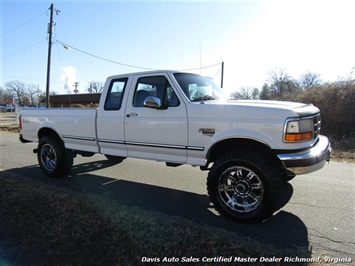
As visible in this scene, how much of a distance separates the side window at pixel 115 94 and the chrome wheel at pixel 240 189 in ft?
7.96

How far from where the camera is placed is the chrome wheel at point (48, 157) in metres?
6.04

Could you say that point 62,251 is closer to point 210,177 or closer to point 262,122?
point 210,177

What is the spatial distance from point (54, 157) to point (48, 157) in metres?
0.23

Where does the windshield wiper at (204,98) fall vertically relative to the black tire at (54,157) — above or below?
above

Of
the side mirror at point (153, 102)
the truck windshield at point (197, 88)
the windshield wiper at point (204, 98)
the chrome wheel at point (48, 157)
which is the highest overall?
the truck windshield at point (197, 88)

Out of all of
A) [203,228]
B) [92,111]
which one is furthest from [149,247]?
[92,111]

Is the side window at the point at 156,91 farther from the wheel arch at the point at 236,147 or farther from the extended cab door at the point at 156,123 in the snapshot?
the wheel arch at the point at 236,147

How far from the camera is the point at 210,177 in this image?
12.6 ft

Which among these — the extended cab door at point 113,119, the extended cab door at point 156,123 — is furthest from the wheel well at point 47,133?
the extended cab door at point 156,123

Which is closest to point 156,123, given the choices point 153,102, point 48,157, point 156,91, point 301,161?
point 153,102

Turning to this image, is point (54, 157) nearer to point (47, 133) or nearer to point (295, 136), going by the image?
point (47, 133)

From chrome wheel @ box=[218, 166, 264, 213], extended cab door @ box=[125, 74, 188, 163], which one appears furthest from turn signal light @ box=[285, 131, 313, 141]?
extended cab door @ box=[125, 74, 188, 163]

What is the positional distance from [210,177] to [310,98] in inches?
450

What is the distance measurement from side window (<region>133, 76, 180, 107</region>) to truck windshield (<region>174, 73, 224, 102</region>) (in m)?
0.21
